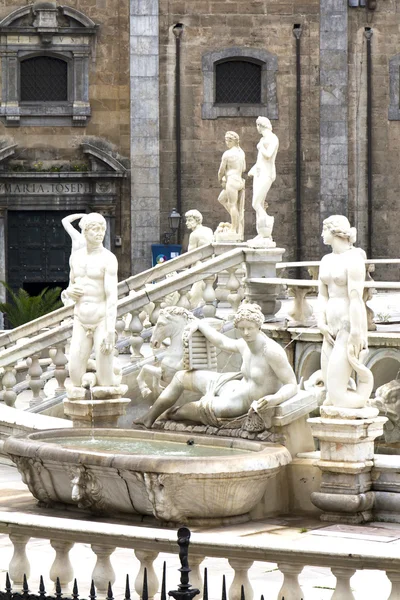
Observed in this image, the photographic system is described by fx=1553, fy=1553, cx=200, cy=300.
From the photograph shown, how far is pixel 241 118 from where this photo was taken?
29.8 metres

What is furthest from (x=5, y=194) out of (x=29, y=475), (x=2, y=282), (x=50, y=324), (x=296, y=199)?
(x=29, y=475)

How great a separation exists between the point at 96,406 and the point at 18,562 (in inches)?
206

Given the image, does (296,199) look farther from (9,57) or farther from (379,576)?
(379,576)

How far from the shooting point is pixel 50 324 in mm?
20375

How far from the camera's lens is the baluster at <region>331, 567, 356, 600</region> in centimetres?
802

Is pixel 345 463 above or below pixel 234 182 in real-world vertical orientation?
below

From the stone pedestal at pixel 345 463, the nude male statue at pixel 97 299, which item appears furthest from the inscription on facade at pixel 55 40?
the stone pedestal at pixel 345 463

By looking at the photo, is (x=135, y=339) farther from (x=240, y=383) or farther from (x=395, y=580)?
(x=395, y=580)

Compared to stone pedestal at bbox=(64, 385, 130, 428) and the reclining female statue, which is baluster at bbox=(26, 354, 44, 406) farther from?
the reclining female statue

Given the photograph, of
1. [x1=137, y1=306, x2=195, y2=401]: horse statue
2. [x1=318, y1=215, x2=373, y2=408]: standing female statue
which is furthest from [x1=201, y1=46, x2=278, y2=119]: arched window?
[x1=318, y1=215, x2=373, y2=408]: standing female statue

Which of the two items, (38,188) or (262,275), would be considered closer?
(262,275)

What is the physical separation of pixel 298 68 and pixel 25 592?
76.3 feet

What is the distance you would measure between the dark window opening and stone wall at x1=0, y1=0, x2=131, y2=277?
5.93ft

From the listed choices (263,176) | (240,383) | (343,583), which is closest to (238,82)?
(263,176)
